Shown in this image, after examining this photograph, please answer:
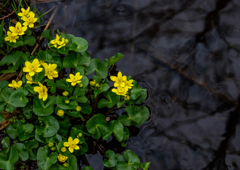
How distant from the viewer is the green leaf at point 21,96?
288cm

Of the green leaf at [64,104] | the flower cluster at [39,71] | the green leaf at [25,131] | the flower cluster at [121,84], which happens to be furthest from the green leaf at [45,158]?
the flower cluster at [121,84]

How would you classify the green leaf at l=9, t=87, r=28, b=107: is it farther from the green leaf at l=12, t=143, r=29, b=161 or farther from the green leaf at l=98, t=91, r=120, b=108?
the green leaf at l=98, t=91, r=120, b=108

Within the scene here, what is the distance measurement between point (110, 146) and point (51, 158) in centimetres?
89

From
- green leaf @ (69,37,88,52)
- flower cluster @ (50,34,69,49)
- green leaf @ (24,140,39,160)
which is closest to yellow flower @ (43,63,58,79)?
flower cluster @ (50,34,69,49)

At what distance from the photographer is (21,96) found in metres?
2.92

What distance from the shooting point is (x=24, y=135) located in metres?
2.96

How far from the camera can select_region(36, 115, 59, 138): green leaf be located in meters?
2.90

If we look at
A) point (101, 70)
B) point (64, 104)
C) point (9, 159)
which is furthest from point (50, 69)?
point (9, 159)

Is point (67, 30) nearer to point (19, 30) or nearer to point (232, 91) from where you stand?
point (19, 30)

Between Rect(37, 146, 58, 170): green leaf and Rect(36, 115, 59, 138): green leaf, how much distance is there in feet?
0.59

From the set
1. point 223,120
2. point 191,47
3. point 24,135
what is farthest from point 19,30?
point 223,120

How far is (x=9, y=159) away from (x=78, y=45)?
170cm

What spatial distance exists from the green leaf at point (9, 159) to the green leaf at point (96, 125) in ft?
3.21

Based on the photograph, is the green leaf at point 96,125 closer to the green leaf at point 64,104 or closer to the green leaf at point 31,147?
the green leaf at point 64,104
